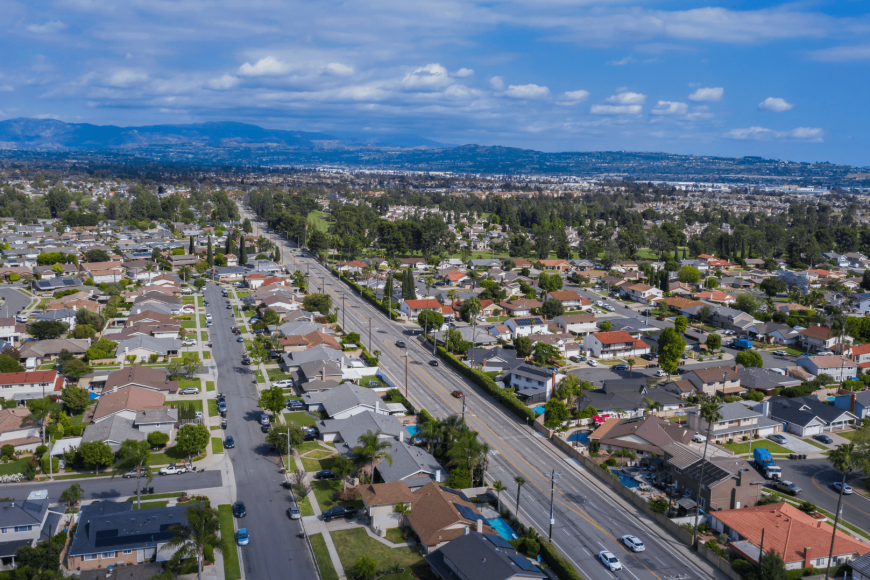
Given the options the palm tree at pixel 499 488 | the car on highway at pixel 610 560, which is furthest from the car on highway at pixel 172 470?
the car on highway at pixel 610 560

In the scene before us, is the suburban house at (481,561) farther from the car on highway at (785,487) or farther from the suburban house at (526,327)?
the suburban house at (526,327)

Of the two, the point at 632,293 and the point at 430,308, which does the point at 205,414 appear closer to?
the point at 430,308

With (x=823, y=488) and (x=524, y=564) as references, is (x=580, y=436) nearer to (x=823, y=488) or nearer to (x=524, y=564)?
(x=823, y=488)

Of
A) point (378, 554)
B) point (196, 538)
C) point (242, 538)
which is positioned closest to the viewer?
point (196, 538)

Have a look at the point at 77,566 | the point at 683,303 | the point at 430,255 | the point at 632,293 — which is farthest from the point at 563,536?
the point at 430,255

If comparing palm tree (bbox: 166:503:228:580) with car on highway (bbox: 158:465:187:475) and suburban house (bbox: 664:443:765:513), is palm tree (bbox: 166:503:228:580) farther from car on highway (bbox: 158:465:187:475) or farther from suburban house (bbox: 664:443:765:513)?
suburban house (bbox: 664:443:765:513)

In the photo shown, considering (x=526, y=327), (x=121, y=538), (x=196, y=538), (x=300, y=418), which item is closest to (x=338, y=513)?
(x=196, y=538)

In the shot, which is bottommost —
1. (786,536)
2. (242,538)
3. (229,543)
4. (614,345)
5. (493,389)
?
(229,543)
